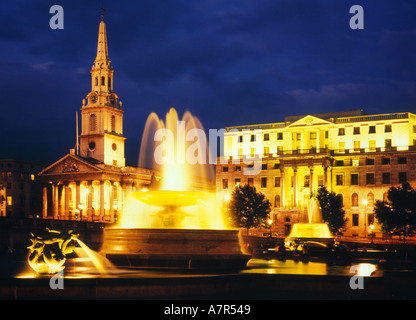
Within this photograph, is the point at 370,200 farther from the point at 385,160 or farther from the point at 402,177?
the point at 385,160

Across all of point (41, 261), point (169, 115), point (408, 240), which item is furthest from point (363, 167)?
point (41, 261)

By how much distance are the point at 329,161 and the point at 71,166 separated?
3561 centimetres

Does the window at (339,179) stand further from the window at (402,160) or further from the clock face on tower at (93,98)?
the clock face on tower at (93,98)

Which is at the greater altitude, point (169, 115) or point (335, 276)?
point (169, 115)

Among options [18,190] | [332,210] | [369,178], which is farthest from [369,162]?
[18,190]

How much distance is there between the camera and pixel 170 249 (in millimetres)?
21094

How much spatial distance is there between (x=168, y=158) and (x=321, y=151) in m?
54.9

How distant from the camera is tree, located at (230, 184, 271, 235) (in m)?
71.6

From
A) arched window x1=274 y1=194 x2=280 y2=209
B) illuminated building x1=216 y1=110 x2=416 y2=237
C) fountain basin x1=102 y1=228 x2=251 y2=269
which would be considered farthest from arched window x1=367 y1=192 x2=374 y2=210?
fountain basin x1=102 y1=228 x2=251 y2=269

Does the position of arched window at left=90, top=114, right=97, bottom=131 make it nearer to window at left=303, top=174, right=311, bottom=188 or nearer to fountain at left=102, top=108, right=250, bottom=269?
window at left=303, top=174, right=311, bottom=188

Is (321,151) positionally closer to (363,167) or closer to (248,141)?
(363,167)

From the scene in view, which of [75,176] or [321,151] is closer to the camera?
[321,151]

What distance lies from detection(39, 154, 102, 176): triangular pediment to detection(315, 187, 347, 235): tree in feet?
109

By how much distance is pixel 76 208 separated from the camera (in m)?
92.4
